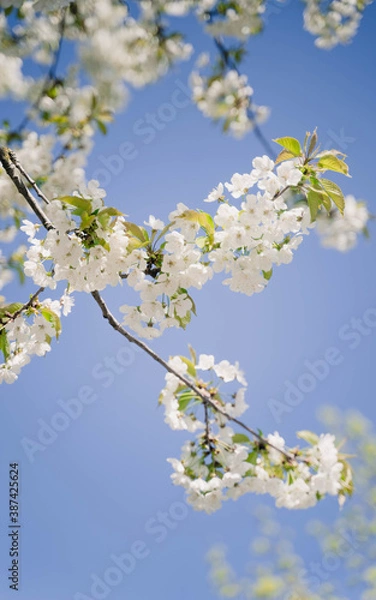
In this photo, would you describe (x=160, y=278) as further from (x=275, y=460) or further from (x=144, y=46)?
(x=144, y=46)

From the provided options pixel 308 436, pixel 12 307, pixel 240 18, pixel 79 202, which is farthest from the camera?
pixel 240 18

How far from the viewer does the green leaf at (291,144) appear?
1337mm

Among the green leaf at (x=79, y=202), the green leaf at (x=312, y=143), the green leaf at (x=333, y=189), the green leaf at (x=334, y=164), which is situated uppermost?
the green leaf at (x=312, y=143)

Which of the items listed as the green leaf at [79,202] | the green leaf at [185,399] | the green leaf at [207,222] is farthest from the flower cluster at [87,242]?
the green leaf at [185,399]

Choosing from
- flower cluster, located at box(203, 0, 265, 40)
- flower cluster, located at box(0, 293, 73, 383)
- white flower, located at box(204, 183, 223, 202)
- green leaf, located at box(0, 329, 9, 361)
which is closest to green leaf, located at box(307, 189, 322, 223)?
white flower, located at box(204, 183, 223, 202)

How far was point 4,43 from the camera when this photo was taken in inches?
78.5

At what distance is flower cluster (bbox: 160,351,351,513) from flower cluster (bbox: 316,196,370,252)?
2.89 meters

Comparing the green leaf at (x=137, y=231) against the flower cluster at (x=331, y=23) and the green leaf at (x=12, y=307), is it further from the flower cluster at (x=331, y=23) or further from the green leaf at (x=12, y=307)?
the flower cluster at (x=331, y=23)

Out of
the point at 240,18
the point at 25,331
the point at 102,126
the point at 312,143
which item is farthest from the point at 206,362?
the point at 240,18

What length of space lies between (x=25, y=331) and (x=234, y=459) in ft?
3.53

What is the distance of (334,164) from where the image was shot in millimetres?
1330

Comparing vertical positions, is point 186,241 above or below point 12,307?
above

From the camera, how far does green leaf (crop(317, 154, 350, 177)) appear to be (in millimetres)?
1324

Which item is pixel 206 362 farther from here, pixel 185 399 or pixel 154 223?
pixel 154 223
